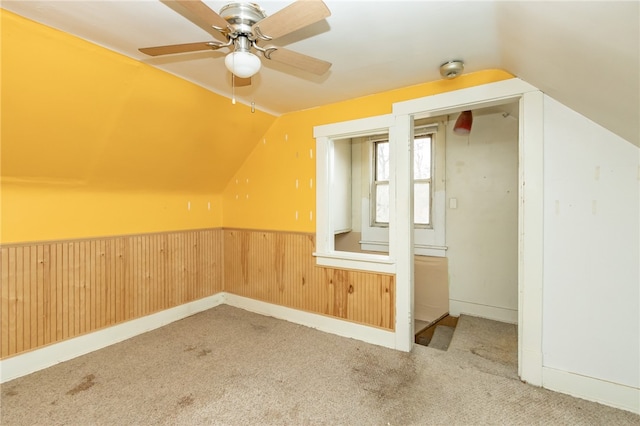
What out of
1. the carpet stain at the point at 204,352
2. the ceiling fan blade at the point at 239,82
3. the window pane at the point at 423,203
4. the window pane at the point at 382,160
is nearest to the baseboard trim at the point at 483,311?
the window pane at the point at 423,203

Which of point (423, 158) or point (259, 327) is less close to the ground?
point (423, 158)

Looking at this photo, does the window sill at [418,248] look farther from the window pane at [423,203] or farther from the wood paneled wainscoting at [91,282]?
the wood paneled wainscoting at [91,282]

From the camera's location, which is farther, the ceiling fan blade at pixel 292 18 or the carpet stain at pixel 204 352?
the carpet stain at pixel 204 352

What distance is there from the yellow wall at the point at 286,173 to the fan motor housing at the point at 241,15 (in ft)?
5.07

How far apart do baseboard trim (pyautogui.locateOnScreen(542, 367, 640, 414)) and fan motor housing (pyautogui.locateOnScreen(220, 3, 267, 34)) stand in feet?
9.42

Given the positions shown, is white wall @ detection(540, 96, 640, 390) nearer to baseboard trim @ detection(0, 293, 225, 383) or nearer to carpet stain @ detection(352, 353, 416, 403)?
carpet stain @ detection(352, 353, 416, 403)

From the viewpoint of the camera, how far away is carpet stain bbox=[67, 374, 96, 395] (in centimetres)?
197

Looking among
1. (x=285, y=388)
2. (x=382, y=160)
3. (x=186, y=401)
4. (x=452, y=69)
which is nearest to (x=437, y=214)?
(x=382, y=160)

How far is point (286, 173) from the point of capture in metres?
3.29

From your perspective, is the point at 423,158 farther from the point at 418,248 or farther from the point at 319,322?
the point at 319,322

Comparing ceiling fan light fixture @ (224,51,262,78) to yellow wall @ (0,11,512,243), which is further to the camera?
yellow wall @ (0,11,512,243)

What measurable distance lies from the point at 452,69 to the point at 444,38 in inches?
14.6

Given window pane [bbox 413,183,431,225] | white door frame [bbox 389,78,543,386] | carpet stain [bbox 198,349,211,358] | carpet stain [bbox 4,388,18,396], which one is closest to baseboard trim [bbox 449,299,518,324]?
window pane [bbox 413,183,431,225]

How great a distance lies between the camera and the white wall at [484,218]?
10.5 feet
